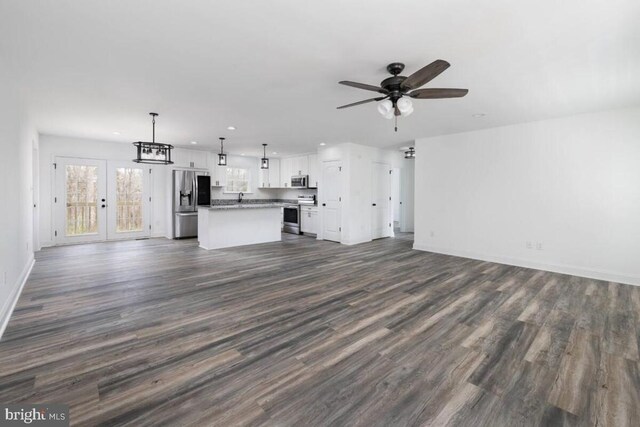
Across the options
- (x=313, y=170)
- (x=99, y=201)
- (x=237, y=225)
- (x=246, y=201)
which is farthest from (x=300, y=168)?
(x=99, y=201)

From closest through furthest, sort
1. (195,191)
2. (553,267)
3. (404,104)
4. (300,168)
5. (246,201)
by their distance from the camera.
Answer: (404,104), (553,267), (195,191), (300,168), (246,201)

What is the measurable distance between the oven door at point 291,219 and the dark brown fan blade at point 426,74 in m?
6.56

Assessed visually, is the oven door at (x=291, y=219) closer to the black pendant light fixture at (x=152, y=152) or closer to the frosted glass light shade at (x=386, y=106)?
the black pendant light fixture at (x=152, y=152)

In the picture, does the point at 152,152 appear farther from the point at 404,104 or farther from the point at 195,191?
the point at 404,104

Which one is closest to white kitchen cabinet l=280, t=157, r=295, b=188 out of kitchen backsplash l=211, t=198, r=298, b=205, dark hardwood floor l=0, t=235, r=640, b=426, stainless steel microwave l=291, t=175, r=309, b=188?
stainless steel microwave l=291, t=175, r=309, b=188

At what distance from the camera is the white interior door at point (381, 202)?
802 centimetres

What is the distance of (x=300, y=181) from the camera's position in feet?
29.7

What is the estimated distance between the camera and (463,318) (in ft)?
9.83

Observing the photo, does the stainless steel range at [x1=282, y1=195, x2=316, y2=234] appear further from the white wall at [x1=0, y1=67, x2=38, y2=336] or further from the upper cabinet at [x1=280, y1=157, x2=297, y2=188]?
the white wall at [x1=0, y1=67, x2=38, y2=336]

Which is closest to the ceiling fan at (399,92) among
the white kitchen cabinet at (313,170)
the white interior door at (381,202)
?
the white interior door at (381,202)

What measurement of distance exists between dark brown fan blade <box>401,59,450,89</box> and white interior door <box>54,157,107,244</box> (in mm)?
7629

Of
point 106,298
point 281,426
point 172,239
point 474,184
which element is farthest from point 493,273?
point 172,239

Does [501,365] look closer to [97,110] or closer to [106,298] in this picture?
[106,298]

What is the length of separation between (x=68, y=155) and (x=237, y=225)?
13.7ft
